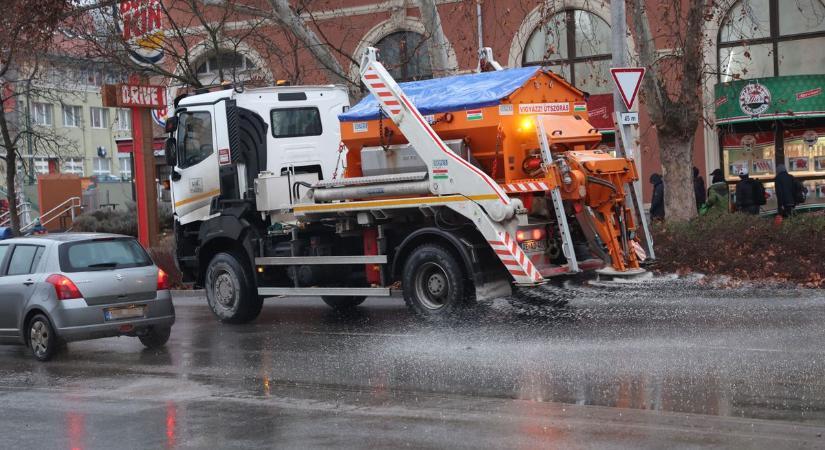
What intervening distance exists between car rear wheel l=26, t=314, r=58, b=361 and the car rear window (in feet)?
2.15

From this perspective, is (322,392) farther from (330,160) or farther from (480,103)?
(330,160)

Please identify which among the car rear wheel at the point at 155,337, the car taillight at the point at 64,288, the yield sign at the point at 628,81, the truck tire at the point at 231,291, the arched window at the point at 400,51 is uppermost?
the arched window at the point at 400,51

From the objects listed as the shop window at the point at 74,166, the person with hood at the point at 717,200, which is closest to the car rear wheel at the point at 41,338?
the person with hood at the point at 717,200

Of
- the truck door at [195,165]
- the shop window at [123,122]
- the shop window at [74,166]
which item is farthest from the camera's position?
the shop window at [123,122]

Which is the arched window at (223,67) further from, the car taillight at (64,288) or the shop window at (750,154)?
the car taillight at (64,288)

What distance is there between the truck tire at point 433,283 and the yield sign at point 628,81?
4.41m

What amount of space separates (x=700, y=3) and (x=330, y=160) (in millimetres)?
6741

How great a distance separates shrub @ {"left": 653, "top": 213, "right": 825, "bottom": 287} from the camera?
14695 mm

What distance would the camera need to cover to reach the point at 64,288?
37.0 feet

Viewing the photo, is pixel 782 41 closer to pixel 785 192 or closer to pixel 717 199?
pixel 785 192

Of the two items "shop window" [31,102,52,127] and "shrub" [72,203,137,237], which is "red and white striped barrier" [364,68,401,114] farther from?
"shop window" [31,102,52,127]

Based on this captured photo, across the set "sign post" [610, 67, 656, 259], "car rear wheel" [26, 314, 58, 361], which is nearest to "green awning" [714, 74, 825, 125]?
"sign post" [610, 67, 656, 259]

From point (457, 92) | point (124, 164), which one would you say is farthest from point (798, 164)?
point (124, 164)

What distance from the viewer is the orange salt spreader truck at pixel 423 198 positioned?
11.7 metres
